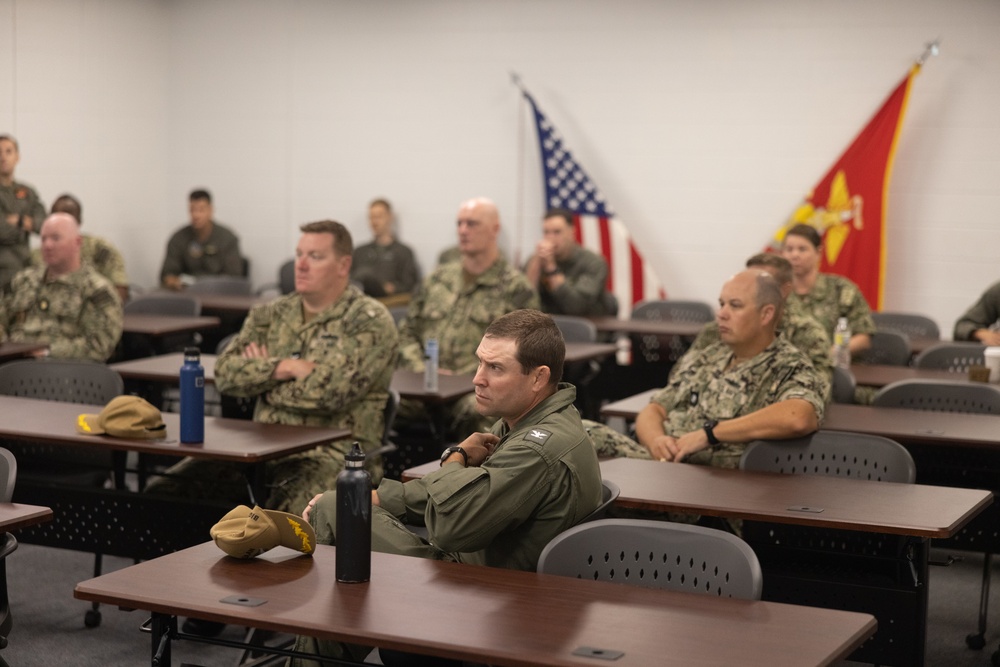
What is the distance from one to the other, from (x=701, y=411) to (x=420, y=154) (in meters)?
6.58

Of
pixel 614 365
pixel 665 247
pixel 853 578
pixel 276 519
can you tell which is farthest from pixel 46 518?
pixel 665 247

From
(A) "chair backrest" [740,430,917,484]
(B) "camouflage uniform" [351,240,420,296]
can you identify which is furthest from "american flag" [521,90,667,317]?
(A) "chair backrest" [740,430,917,484]

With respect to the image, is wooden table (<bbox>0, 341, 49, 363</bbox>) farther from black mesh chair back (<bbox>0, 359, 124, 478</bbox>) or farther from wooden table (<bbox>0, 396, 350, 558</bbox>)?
wooden table (<bbox>0, 396, 350, 558</bbox>)

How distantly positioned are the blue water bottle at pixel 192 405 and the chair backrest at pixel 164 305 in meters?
3.81

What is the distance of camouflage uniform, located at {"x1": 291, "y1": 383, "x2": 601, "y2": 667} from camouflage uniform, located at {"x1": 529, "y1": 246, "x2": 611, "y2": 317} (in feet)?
16.4

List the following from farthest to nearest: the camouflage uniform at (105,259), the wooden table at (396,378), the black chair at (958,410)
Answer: the camouflage uniform at (105,259)
the wooden table at (396,378)
the black chair at (958,410)

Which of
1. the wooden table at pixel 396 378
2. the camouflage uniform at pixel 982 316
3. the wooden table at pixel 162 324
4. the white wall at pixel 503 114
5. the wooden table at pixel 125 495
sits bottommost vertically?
the wooden table at pixel 125 495

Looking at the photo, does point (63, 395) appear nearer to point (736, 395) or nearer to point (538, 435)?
point (736, 395)

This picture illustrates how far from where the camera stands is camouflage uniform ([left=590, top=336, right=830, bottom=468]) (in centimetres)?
405

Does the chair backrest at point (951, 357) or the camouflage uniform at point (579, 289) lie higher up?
the camouflage uniform at point (579, 289)

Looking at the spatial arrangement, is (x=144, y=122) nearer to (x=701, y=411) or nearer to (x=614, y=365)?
(x=614, y=365)

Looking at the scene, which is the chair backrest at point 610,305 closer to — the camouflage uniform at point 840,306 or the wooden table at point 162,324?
the camouflage uniform at point 840,306

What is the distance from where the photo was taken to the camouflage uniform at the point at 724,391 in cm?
405

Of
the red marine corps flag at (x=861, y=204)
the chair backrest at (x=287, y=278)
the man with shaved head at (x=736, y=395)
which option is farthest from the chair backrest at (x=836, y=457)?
the chair backrest at (x=287, y=278)
